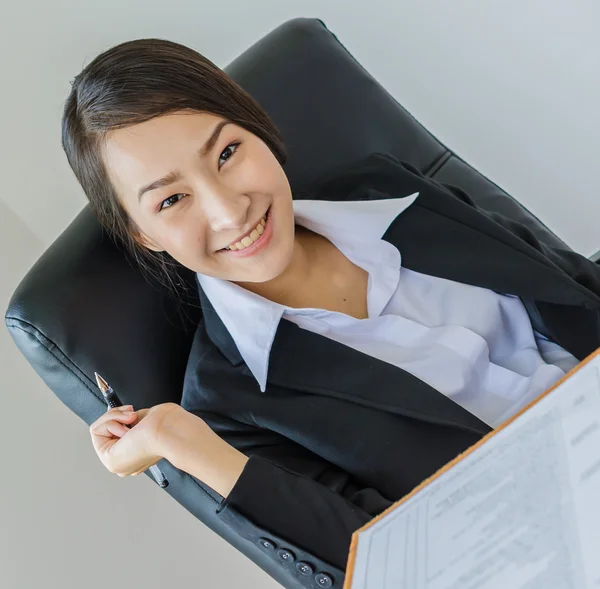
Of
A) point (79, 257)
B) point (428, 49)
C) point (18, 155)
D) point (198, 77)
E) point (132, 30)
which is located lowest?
point (18, 155)

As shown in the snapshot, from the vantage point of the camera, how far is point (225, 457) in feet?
2.52

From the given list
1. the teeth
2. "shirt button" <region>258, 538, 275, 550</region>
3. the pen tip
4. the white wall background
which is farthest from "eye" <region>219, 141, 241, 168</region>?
the white wall background

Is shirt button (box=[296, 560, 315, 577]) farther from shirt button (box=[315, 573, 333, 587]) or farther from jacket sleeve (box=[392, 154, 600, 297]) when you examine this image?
jacket sleeve (box=[392, 154, 600, 297])

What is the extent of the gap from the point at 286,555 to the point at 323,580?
5cm

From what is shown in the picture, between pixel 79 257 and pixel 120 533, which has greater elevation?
pixel 79 257

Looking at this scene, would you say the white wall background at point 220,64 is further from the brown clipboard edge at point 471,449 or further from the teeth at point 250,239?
the brown clipboard edge at point 471,449

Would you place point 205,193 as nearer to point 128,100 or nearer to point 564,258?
point 128,100

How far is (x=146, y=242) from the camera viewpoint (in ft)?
3.10

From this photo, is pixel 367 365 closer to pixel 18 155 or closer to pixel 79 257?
pixel 79 257

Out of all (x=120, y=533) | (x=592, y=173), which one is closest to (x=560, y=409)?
(x=120, y=533)

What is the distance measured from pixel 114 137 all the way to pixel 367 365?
48 centimetres

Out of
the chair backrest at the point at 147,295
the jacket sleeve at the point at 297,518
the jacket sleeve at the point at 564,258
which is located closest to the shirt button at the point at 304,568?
the jacket sleeve at the point at 297,518

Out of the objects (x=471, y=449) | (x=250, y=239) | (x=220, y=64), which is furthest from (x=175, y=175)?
(x=220, y=64)

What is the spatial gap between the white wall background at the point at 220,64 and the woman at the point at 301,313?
46 cm
